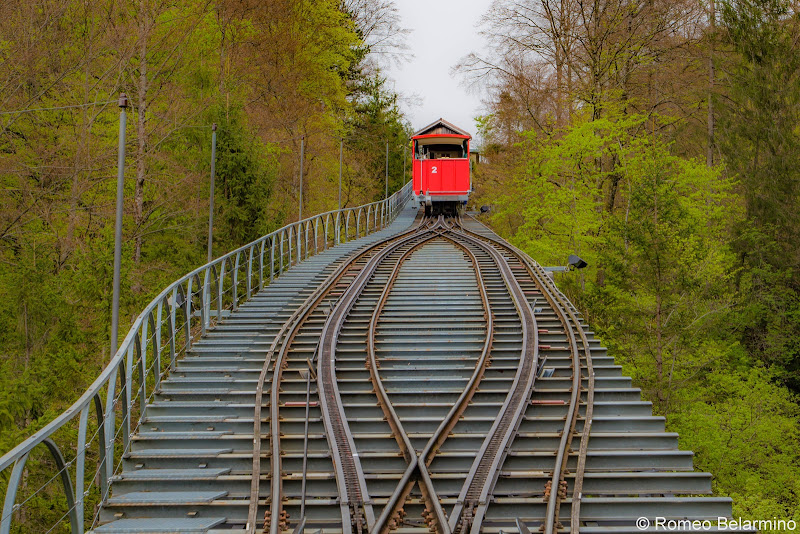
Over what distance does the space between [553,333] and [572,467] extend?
455 centimetres

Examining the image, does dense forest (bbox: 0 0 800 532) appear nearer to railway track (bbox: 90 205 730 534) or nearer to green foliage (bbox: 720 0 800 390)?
green foliage (bbox: 720 0 800 390)

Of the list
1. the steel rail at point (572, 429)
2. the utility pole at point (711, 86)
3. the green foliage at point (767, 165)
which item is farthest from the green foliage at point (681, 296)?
the steel rail at point (572, 429)

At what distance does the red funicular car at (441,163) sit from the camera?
105 feet

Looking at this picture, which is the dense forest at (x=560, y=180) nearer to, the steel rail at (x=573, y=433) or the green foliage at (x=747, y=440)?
the green foliage at (x=747, y=440)

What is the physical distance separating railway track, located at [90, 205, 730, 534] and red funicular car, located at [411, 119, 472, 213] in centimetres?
1937

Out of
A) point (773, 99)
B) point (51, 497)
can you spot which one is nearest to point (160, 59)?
point (51, 497)

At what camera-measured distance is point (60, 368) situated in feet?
41.0

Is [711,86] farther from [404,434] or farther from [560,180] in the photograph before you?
[404,434]

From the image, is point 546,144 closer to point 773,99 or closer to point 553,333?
point 773,99

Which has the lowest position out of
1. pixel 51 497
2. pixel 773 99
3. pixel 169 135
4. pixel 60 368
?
pixel 51 497

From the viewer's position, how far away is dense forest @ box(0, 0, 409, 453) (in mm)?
12891

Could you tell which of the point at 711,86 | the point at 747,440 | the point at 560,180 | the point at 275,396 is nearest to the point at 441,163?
the point at 560,180

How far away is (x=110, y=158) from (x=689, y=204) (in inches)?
632

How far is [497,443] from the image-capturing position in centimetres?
775
